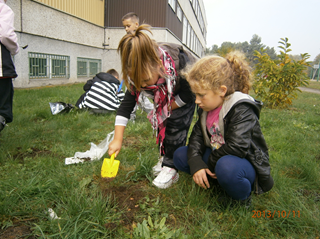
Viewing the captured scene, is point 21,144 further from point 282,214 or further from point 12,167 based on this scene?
point 282,214

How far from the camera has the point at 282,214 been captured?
4.95 ft

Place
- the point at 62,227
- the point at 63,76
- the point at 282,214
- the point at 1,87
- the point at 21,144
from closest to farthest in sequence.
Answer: the point at 62,227, the point at 282,214, the point at 1,87, the point at 21,144, the point at 63,76

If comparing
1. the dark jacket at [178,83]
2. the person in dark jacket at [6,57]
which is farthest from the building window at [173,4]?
the dark jacket at [178,83]

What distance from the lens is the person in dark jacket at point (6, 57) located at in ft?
7.34

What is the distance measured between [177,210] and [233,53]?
112 centimetres

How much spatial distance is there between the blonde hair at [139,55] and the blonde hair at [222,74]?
260 mm

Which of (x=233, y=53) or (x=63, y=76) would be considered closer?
(x=233, y=53)

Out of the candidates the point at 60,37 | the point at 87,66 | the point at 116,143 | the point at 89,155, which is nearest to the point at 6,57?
the point at 89,155

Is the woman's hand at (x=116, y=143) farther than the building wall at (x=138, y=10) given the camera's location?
No

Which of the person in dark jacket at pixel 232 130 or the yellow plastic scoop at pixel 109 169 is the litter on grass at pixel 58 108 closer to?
the yellow plastic scoop at pixel 109 169

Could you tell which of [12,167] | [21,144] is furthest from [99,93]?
[12,167]

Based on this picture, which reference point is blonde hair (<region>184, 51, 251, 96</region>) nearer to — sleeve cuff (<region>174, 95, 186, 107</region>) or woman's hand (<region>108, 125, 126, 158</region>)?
sleeve cuff (<region>174, 95, 186, 107</region>)

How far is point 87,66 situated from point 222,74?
999 cm

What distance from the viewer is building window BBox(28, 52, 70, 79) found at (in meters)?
7.31
